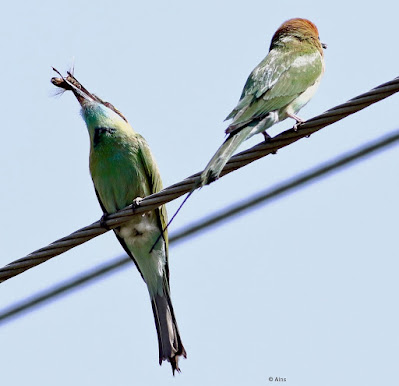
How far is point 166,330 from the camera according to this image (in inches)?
173

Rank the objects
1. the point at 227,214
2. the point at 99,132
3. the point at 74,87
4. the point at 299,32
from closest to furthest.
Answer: the point at 227,214 < the point at 99,132 < the point at 74,87 < the point at 299,32

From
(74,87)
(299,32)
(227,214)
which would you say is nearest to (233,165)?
(227,214)

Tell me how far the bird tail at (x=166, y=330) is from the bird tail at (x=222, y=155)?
3.65ft

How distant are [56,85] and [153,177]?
0.77 meters

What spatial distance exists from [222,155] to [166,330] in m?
1.33

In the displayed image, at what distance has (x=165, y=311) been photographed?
14.5ft

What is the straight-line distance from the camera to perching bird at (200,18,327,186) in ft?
12.1

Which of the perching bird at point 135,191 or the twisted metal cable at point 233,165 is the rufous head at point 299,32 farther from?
the twisted metal cable at point 233,165

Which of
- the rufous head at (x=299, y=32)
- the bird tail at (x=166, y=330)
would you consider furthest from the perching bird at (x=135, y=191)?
the rufous head at (x=299, y=32)

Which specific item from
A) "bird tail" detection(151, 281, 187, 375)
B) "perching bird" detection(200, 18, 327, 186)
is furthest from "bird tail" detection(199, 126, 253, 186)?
"bird tail" detection(151, 281, 187, 375)

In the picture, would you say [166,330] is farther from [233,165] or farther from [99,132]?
[233,165]

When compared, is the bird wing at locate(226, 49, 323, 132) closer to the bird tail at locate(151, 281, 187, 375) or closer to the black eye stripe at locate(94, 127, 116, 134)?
the black eye stripe at locate(94, 127, 116, 134)

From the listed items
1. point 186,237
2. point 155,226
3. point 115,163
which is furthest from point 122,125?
point 186,237

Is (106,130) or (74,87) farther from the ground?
(74,87)
